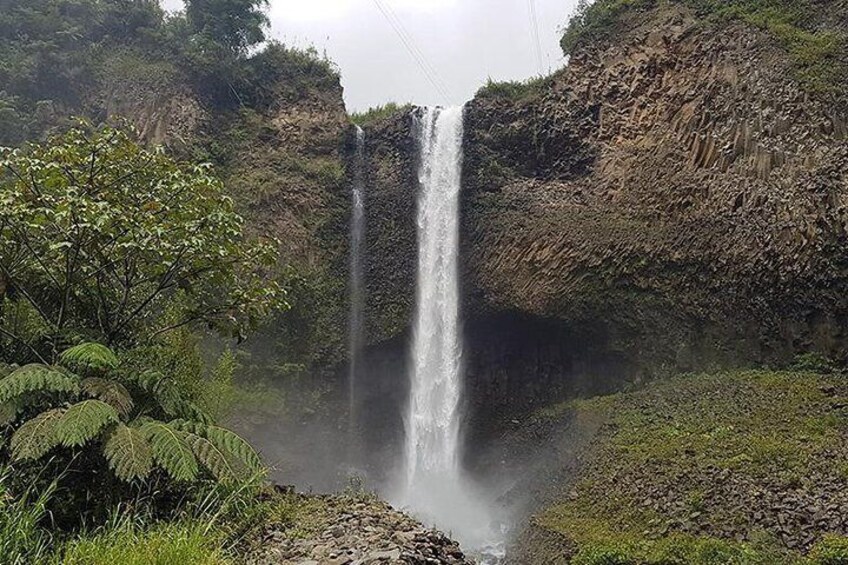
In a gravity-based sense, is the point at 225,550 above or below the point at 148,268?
below

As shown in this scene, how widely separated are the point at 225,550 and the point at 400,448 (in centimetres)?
1388

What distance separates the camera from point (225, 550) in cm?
486

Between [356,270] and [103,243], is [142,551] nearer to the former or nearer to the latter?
[103,243]

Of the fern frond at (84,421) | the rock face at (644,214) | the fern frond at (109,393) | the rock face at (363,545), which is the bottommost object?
the rock face at (363,545)

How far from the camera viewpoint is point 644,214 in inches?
676

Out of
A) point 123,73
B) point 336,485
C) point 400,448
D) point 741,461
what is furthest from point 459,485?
point 123,73

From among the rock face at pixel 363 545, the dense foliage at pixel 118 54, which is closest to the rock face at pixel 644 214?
the dense foliage at pixel 118 54

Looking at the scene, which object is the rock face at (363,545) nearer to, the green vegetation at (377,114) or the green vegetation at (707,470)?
the green vegetation at (707,470)

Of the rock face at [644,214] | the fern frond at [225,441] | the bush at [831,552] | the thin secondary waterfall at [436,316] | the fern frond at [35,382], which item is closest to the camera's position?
the fern frond at [35,382]

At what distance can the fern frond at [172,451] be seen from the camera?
→ 202 inches

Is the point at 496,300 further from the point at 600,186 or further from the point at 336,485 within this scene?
the point at 336,485

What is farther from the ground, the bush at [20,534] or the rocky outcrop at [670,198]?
the rocky outcrop at [670,198]

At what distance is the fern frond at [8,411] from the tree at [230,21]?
67.1ft

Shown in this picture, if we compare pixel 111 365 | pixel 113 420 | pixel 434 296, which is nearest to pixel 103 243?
pixel 111 365
